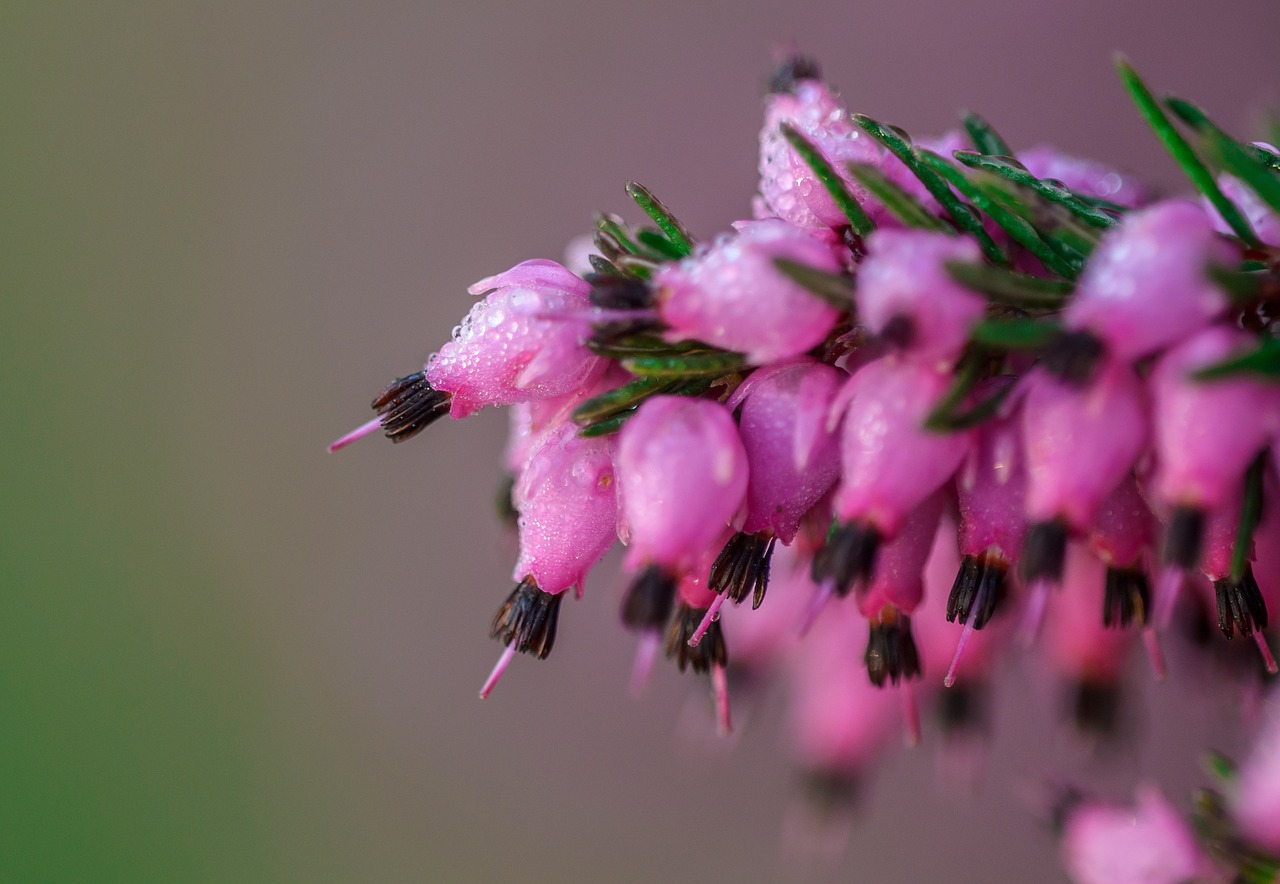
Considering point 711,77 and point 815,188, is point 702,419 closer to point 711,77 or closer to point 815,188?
point 815,188

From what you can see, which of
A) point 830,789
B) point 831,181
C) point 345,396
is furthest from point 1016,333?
point 345,396

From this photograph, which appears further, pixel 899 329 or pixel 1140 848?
pixel 1140 848

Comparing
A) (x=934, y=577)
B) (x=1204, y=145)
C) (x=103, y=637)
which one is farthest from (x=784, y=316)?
(x=103, y=637)

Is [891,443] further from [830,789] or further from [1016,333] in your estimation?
[830,789]

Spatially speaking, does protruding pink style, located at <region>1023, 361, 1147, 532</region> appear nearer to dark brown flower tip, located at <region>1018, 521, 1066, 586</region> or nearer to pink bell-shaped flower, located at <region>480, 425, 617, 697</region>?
dark brown flower tip, located at <region>1018, 521, 1066, 586</region>

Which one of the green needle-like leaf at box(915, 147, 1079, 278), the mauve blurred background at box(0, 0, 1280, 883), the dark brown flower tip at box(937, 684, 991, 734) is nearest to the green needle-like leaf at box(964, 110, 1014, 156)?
the green needle-like leaf at box(915, 147, 1079, 278)
